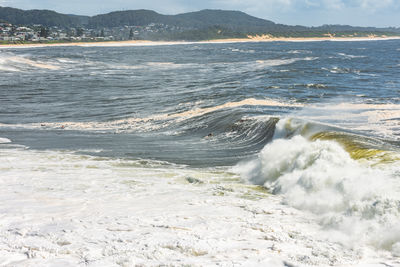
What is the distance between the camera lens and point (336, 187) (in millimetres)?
6980

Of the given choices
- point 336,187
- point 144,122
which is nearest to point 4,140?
point 144,122

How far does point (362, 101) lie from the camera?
62.8ft

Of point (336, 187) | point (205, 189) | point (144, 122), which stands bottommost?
point (144, 122)

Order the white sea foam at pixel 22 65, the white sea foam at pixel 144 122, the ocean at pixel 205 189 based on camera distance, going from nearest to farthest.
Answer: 1. the ocean at pixel 205 189
2. the white sea foam at pixel 144 122
3. the white sea foam at pixel 22 65

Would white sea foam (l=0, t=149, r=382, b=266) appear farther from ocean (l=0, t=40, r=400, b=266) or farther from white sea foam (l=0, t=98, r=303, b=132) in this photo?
white sea foam (l=0, t=98, r=303, b=132)

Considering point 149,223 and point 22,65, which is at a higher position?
point 22,65

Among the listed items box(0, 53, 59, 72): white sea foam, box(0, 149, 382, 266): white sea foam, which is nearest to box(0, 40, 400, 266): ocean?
A: box(0, 149, 382, 266): white sea foam

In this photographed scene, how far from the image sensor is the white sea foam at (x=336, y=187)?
5.58 m

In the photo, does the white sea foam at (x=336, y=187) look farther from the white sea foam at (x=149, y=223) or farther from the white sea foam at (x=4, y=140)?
the white sea foam at (x=4, y=140)

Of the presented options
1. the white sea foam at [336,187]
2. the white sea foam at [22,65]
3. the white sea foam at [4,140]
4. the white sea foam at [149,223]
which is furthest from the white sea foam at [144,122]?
the white sea foam at [22,65]

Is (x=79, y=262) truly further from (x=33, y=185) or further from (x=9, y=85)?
(x=9, y=85)

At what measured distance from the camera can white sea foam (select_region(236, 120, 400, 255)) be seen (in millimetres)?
5582

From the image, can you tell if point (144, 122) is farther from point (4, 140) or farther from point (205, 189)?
point (205, 189)

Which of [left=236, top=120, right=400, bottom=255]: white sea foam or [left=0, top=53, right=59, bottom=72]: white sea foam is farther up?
[left=0, top=53, right=59, bottom=72]: white sea foam
